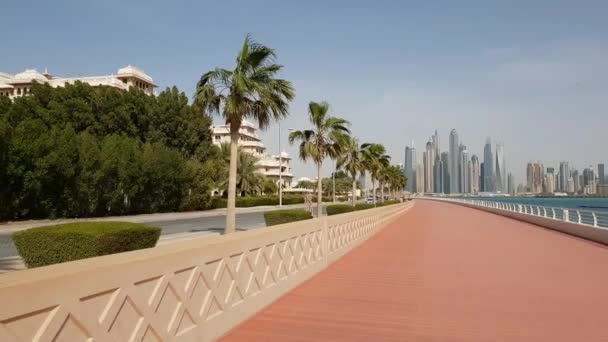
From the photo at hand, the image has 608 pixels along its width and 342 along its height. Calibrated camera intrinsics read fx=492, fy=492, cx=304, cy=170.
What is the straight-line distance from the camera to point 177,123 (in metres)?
51.1

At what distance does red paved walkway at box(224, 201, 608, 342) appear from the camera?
5992mm

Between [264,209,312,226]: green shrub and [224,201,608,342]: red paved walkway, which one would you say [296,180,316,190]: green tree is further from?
[224,201,608,342]: red paved walkway

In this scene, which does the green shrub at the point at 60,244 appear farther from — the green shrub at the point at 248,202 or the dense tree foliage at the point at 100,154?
the green shrub at the point at 248,202

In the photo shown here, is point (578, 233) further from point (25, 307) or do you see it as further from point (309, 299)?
point (25, 307)

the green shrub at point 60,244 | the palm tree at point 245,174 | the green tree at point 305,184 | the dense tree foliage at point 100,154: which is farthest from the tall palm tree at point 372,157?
the green tree at point 305,184

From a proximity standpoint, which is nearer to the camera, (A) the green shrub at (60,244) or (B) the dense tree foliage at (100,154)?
(A) the green shrub at (60,244)

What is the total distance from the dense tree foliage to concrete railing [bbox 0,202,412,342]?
18.8m

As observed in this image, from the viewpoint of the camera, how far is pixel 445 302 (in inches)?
308

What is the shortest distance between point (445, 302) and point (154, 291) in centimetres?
507

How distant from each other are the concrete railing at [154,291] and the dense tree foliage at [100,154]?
18.8 m

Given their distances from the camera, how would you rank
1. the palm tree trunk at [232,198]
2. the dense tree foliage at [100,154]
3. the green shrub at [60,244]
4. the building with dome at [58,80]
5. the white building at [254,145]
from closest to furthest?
the green shrub at [60,244] → the palm tree trunk at [232,198] → the dense tree foliage at [100,154] → the building with dome at [58,80] → the white building at [254,145]

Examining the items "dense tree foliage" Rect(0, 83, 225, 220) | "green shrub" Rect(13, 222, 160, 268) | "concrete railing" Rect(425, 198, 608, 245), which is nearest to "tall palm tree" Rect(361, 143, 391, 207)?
"concrete railing" Rect(425, 198, 608, 245)

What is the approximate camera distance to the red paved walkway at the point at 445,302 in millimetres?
5992

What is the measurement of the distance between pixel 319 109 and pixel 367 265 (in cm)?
1847
